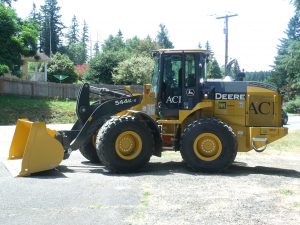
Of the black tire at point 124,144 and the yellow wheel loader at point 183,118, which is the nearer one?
the black tire at point 124,144

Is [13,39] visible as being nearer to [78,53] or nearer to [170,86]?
[170,86]

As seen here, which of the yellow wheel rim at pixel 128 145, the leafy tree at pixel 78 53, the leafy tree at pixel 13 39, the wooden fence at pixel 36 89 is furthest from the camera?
the leafy tree at pixel 78 53

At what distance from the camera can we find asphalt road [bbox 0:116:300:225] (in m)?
6.84

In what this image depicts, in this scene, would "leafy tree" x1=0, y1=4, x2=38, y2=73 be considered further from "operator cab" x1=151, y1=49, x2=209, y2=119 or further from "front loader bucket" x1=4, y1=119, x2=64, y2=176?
"front loader bucket" x1=4, y1=119, x2=64, y2=176

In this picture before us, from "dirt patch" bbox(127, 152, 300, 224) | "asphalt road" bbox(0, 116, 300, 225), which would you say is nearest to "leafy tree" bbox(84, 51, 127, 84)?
"dirt patch" bbox(127, 152, 300, 224)

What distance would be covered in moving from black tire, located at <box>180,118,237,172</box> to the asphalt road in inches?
11.7

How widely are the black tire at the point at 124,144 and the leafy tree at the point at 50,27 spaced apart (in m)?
78.4

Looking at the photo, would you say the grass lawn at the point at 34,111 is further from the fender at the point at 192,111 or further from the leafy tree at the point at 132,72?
the fender at the point at 192,111

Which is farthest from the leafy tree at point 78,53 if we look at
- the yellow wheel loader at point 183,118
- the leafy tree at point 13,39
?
the yellow wheel loader at point 183,118

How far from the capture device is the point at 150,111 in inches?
460

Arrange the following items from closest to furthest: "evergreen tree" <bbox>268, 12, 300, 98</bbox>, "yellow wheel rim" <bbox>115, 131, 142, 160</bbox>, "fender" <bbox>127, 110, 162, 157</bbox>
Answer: "yellow wheel rim" <bbox>115, 131, 142, 160</bbox> → "fender" <bbox>127, 110, 162, 157</bbox> → "evergreen tree" <bbox>268, 12, 300, 98</bbox>

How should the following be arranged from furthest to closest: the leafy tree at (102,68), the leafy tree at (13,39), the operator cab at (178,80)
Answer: the leafy tree at (102,68), the leafy tree at (13,39), the operator cab at (178,80)

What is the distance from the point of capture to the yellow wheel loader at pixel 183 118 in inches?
428

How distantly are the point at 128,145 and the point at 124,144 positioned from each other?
9cm
